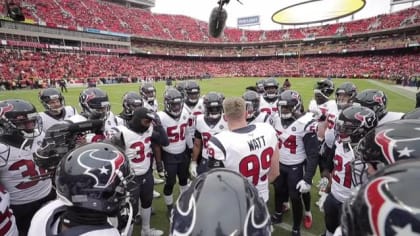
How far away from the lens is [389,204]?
96 cm

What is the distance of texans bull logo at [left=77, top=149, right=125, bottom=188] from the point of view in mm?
1843

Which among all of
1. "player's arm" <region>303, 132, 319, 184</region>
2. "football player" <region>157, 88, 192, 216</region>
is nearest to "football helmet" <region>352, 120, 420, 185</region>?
"player's arm" <region>303, 132, 319, 184</region>

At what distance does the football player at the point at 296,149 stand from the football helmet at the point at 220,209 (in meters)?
3.06

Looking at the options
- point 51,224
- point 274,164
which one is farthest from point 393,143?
point 51,224

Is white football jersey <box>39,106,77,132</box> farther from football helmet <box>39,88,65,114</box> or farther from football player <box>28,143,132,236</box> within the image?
football player <box>28,143,132,236</box>

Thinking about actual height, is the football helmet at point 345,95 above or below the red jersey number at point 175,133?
above

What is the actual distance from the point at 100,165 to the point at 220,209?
1010 mm

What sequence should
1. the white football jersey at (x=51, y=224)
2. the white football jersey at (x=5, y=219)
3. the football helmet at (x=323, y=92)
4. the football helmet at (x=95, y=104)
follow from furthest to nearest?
the football helmet at (x=323, y=92) < the football helmet at (x=95, y=104) < the white football jersey at (x=5, y=219) < the white football jersey at (x=51, y=224)

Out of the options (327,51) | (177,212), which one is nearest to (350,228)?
(177,212)

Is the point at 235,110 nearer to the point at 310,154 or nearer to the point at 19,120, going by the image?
the point at 310,154

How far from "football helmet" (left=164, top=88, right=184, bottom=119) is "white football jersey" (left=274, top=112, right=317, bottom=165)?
178cm

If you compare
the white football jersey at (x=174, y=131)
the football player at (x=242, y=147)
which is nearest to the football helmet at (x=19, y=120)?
the white football jersey at (x=174, y=131)

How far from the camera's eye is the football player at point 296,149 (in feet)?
13.8

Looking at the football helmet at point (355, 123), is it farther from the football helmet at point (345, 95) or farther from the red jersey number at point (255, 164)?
the football helmet at point (345, 95)
